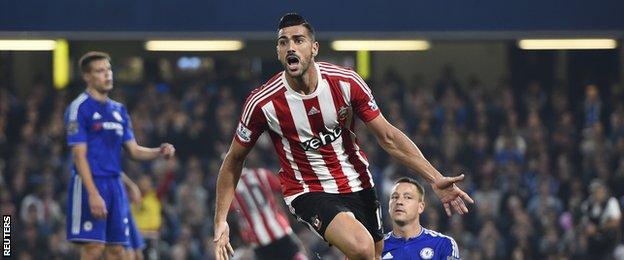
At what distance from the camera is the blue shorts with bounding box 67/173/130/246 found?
10289 millimetres

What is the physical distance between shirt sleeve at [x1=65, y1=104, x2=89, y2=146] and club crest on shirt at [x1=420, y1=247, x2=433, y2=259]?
289cm

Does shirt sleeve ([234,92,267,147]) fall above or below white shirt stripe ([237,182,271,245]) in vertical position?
above

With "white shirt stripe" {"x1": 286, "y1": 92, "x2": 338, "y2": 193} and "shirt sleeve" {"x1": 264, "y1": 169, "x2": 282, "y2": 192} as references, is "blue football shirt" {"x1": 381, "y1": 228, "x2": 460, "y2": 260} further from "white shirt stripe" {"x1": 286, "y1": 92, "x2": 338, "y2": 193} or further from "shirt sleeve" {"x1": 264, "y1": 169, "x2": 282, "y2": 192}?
"shirt sleeve" {"x1": 264, "y1": 169, "x2": 282, "y2": 192}

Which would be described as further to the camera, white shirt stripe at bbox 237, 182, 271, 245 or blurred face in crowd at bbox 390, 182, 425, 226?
white shirt stripe at bbox 237, 182, 271, 245

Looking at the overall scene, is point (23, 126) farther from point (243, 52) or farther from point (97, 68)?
point (97, 68)

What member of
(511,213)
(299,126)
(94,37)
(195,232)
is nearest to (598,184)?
(511,213)

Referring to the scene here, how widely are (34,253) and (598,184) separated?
7008mm

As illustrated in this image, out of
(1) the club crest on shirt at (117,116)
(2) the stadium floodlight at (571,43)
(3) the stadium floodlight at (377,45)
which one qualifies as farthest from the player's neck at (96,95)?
(2) the stadium floodlight at (571,43)

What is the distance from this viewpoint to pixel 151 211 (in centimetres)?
1648

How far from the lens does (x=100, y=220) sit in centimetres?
1027

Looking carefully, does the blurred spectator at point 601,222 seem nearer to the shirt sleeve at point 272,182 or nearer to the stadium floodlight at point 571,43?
the stadium floodlight at point 571,43

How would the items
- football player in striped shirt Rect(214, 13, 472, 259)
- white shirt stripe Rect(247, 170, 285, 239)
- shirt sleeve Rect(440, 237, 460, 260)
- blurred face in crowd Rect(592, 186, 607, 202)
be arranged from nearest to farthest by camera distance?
1. football player in striped shirt Rect(214, 13, 472, 259)
2. shirt sleeve Rect(440, 237, 460, 260)
3. white shirt stripe Rect(247, 170, 285, 239)
4. blurred face in crowd Rect(592, 186, 607, 202)

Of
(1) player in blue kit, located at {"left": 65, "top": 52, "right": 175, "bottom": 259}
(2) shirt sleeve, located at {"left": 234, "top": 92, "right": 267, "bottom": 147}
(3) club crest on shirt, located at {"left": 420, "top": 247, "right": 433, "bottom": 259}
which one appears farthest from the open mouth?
(1) player in blue kit, located at {"left": 65, "top": 52, "right": 175, "bottom": 259}

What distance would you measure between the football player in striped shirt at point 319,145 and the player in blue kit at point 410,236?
0.72 metres
